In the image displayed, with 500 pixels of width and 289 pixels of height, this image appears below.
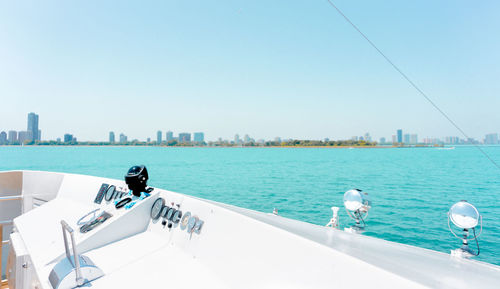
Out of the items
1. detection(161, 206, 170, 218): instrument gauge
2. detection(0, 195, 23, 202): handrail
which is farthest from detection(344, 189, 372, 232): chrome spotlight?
detection(0, 195, 23, 202): handrail

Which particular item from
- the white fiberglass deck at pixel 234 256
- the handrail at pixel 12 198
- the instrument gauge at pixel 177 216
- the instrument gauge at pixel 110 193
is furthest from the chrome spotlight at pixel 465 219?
the handrail at pixel 12 198

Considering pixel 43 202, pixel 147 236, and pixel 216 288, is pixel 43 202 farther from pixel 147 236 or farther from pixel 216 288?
pixel 216 288

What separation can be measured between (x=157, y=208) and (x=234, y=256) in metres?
1.52

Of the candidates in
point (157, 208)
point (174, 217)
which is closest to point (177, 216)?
point (174, 217)

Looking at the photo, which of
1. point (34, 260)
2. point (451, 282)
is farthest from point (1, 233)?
point (451, 282)

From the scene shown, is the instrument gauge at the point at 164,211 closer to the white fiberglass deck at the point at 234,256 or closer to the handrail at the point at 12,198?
the white fiberglass deck at the point at 234,256

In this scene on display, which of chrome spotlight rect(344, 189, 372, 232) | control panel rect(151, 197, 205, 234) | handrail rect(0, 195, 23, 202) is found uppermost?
chrome spotlight rect(344, 189, 372, 232)

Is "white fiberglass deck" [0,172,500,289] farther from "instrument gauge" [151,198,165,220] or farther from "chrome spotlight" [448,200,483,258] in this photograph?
"chrome spotlight" [448,200,483,258]

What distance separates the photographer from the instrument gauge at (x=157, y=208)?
321cm

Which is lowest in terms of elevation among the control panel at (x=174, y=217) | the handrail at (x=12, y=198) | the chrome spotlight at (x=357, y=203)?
the handrail at (x=12, y=198)

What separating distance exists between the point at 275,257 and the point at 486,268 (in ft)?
4.24

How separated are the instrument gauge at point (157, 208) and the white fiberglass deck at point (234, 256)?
0.19 feet

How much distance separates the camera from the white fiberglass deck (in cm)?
139

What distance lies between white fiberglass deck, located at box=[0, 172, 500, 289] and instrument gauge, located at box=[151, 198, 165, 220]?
6 cm
